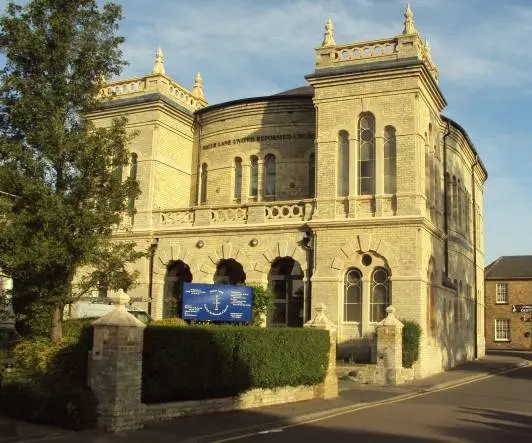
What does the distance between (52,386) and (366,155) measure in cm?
1605

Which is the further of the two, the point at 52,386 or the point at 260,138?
the point at 260,138

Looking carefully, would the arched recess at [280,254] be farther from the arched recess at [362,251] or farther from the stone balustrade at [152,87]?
the stone balustrade at [152,87]

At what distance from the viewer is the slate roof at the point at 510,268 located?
59312 millimetres

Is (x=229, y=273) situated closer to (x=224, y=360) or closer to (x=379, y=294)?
(x=379, y=294)

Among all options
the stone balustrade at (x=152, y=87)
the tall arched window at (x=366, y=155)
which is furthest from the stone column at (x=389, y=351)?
the stone balustrade at (x=152, y=87)

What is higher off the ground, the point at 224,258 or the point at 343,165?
the point at 343,165

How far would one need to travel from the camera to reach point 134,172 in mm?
28828

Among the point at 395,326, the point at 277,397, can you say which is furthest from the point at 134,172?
the point at 277,397

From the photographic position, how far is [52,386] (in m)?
12.0

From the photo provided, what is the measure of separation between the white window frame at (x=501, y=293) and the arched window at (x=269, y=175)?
3657 cm

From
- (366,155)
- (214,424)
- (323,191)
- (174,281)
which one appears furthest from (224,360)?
(174,281)

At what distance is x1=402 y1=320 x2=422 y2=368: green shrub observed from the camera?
22562 mm

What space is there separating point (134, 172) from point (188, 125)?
3.50 meters

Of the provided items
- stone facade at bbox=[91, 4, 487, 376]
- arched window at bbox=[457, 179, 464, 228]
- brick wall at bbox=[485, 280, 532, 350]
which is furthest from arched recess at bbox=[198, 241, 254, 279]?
brick wall at bbox=[485, 280, 532, 350]
